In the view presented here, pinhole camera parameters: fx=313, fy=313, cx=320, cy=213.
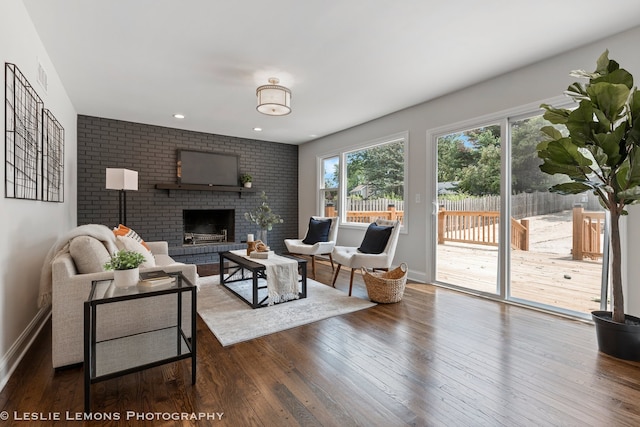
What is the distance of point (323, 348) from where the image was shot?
2193 mm

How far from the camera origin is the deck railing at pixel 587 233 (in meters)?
2.72

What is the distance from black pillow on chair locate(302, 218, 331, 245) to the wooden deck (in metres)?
1.64

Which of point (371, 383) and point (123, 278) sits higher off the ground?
point (123, 278)

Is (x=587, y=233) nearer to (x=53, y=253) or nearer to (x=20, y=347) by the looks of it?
(x=53, y=253)

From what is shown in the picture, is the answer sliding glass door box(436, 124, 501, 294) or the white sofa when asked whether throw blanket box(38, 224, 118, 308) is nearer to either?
the white sofa

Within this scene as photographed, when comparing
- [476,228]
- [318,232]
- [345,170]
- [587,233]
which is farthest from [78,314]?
[345,170]

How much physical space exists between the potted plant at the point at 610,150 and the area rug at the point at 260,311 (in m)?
1.85

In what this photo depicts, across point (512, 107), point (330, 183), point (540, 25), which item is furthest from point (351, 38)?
point (330, 183)

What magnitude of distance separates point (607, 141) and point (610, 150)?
71 millimetres

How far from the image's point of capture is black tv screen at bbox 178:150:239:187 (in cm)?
543

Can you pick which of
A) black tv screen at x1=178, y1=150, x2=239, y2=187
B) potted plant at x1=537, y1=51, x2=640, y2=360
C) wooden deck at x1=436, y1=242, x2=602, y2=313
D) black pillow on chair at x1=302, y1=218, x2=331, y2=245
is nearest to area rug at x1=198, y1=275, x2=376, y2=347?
black pillow on chair at x1=302, y1=218, x2=331, y2=245

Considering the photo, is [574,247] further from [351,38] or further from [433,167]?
[351,38]

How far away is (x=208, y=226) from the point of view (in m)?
6.01

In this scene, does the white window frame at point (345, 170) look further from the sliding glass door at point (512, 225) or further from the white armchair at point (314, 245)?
the white armchair at point (314, 245)
